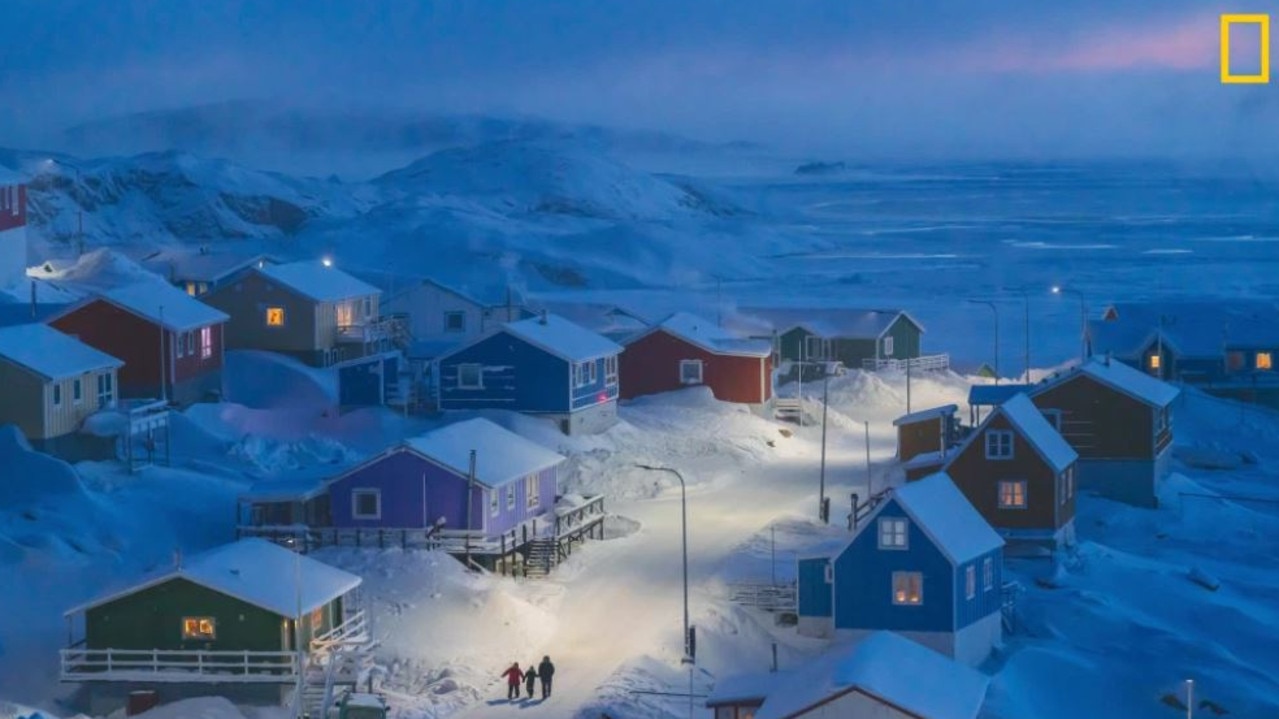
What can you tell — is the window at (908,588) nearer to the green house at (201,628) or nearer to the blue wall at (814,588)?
the blue wall at (814,588)

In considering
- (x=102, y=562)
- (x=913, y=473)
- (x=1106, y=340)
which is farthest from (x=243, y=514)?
(x=1106, y=340)

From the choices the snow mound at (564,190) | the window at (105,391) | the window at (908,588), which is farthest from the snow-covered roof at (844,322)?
the snow mound at (564,190)

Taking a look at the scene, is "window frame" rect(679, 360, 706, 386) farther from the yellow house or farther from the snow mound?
the snow mound

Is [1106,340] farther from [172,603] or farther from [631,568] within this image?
[172,603]

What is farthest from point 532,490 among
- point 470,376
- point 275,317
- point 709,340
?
point 709,340

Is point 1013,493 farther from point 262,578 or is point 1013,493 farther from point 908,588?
point 262,578
